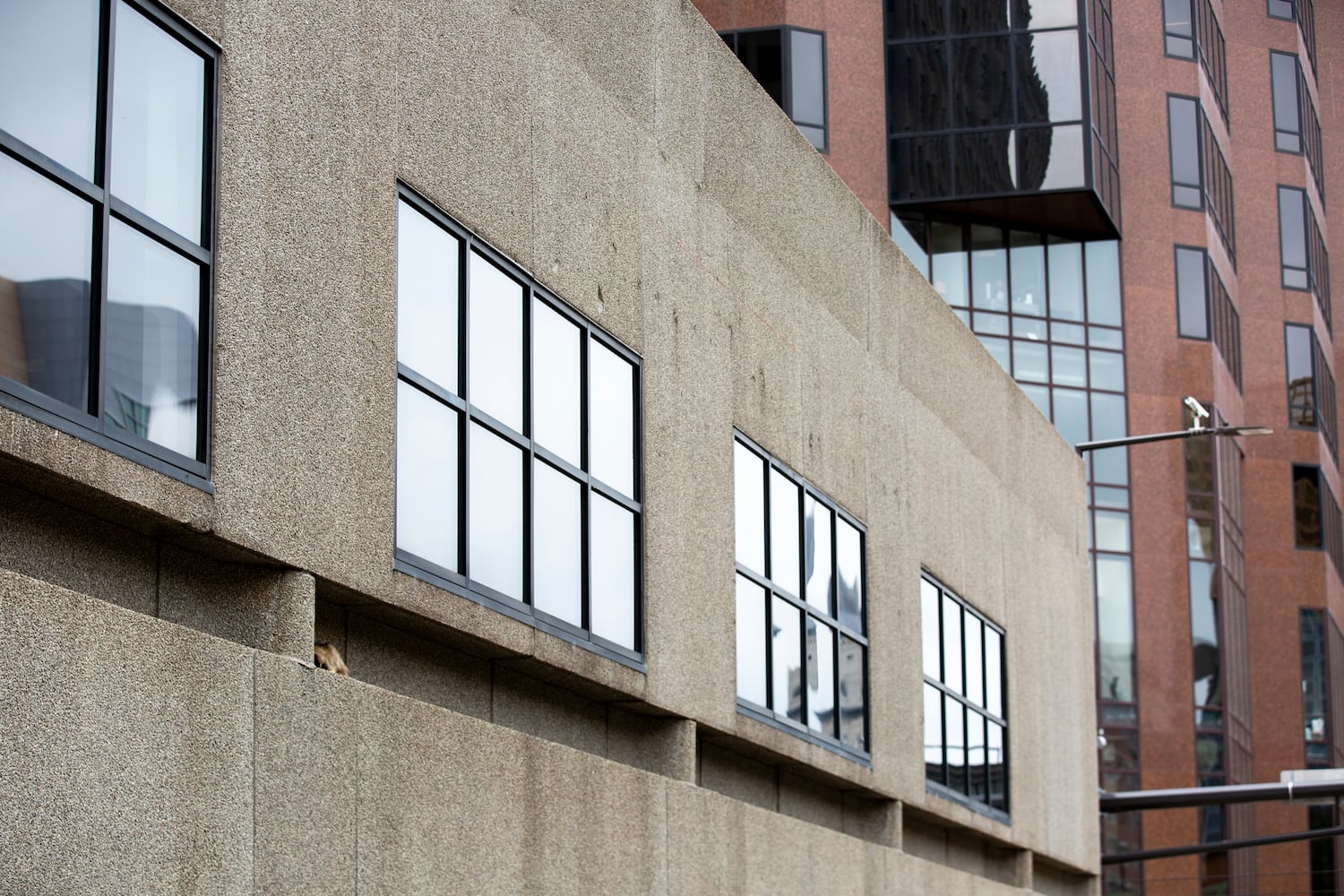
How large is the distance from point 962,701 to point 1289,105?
44228 mm

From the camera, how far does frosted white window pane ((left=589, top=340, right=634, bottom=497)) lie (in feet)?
42.3

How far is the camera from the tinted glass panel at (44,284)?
7.71m

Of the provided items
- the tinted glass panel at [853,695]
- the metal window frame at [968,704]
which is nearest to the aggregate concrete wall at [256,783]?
the tinted glass panel at [853,695]

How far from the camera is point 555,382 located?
12.4 m

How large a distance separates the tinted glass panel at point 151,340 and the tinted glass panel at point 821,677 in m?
8.58

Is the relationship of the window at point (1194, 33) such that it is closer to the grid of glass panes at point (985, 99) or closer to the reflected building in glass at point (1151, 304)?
the reflected building in glass at point (1151, 304)

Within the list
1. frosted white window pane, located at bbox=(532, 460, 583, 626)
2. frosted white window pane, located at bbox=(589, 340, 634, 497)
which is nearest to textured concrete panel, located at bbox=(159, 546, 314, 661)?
frosted white window pane, located at bbox=(532, 460, 583, 626)

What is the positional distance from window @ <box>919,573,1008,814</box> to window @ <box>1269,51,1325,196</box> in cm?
4123

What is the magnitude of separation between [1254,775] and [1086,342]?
40.8ft

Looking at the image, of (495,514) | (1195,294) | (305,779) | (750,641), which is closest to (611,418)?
(495,514)

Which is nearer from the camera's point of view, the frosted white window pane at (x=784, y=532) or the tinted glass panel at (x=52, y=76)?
the tinted glass panel at (x=52, y=76)

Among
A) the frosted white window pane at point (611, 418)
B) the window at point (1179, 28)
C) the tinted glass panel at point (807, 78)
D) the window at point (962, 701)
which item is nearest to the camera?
the frosted white window pane at point (611, 418)

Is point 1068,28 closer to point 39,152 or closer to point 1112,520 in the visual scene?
point 1112,520

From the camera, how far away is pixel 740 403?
15.2 meters
